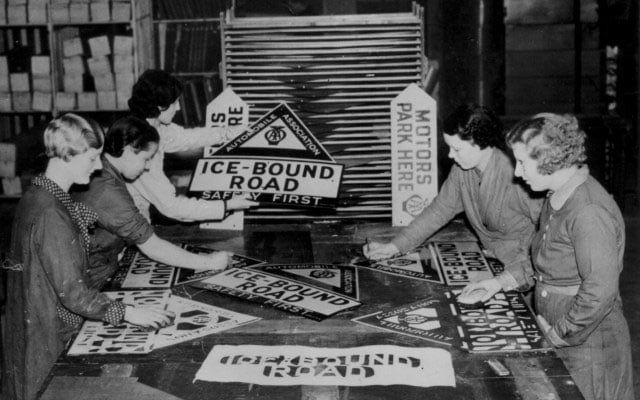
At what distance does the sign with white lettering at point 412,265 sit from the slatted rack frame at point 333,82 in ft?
2.64

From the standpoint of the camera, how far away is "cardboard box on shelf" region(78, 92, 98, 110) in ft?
23.7

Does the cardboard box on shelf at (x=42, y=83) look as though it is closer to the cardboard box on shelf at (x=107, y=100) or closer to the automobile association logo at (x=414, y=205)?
the cardboard box on shelf at (x=107, y=100)

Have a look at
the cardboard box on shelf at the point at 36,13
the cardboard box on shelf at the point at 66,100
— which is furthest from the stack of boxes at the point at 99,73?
the cardboard box on shelf at the point at 36,13

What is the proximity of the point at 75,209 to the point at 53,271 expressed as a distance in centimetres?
26

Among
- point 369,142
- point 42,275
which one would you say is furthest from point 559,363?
point 369,142

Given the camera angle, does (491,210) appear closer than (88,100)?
Yes

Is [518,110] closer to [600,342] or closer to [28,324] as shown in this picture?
[600,342]

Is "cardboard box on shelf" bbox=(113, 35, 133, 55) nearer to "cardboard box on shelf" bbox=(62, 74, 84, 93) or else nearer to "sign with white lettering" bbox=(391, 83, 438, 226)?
"cardboard box on shelf" bbox=(62, 74, 84, 93)

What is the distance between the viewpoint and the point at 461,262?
10.8 ft

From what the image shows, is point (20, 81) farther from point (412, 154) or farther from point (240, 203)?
point (412, 154)

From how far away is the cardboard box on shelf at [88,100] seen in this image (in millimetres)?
7219

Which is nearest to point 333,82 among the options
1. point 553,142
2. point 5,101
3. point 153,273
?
point 153,273

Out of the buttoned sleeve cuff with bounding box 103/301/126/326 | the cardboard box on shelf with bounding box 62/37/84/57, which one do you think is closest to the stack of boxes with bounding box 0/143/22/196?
the cardboard box on shelf with bounding box 62/37/84/57

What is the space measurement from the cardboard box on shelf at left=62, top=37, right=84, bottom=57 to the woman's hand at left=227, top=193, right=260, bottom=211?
13.0 feet
